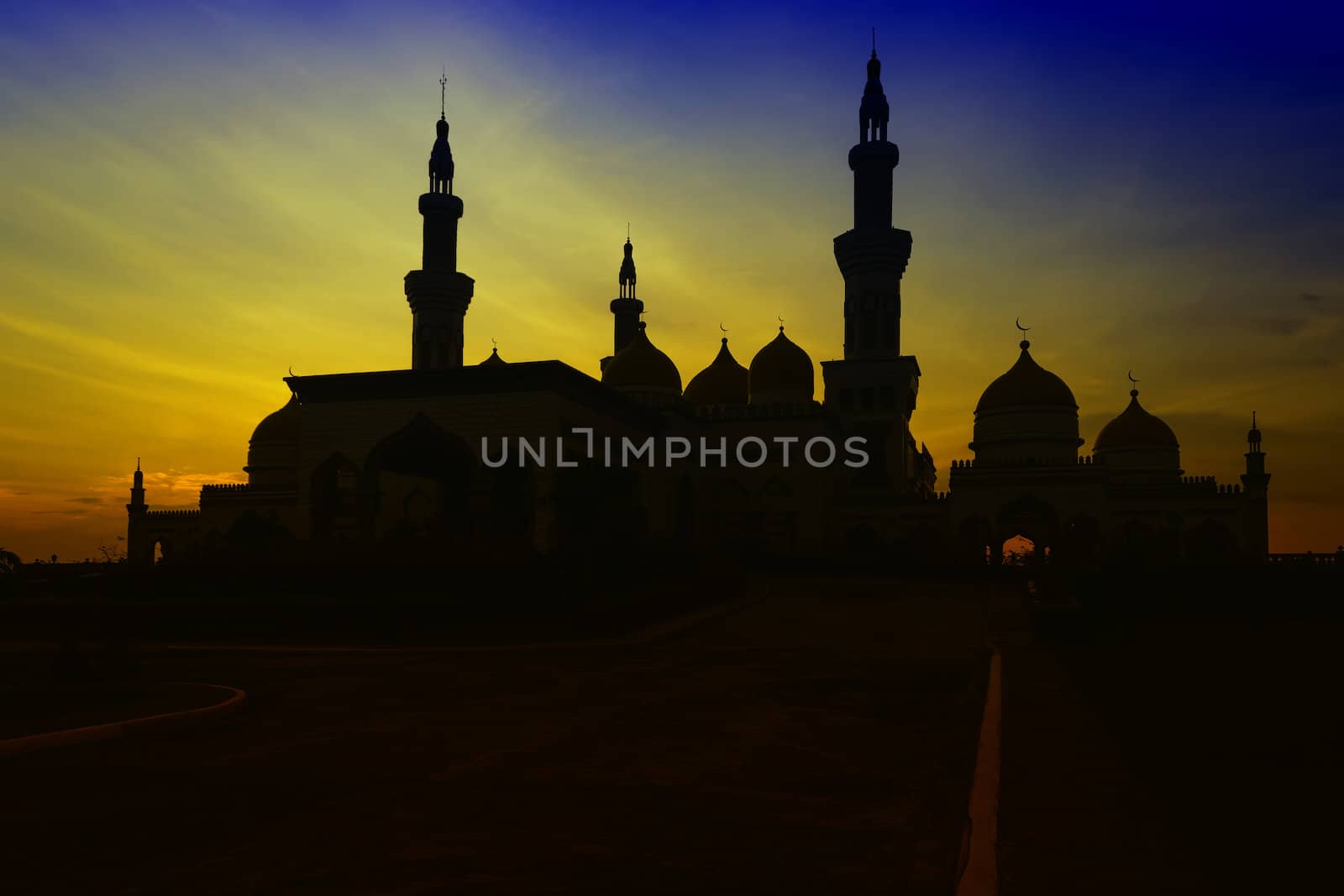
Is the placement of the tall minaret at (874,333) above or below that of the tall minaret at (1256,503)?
above

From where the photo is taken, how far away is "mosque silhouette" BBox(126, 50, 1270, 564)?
36094 mm

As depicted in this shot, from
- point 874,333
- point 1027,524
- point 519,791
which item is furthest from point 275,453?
point 519,791

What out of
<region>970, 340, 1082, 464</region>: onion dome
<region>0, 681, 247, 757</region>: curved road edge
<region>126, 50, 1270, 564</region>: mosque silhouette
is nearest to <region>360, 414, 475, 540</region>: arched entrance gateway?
<region>126, 50, 1270, 564</region>: mosque silhouette

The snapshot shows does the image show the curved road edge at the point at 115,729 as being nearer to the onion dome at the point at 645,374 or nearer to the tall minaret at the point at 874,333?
the onion dome at the point at 645,374

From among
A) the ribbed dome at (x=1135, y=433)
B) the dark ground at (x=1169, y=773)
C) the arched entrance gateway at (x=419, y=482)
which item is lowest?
the dark ground at (x=1169, y=773)

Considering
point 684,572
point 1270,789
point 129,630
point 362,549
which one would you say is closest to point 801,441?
point 684,572

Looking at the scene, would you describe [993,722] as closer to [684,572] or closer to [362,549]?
[684,572]

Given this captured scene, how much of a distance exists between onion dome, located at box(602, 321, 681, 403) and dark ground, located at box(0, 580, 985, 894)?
129 ft

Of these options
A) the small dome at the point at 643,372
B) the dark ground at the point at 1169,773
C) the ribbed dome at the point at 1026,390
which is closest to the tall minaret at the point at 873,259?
the ribbed dome at the point at 1026,390

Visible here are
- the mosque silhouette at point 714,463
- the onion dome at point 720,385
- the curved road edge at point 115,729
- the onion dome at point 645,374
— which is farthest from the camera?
the onion dome at point 720,385

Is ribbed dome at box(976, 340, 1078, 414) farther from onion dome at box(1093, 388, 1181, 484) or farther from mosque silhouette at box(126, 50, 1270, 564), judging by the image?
onion dome at box(1093, 388, 1181, 484)

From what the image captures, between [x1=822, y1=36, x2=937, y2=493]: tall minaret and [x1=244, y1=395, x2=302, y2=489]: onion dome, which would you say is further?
[x1=244, y1=395, x2=302, y2=489]: onion dome

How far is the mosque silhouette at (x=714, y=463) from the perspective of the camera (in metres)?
36.1

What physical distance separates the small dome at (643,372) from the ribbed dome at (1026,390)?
1557cm
